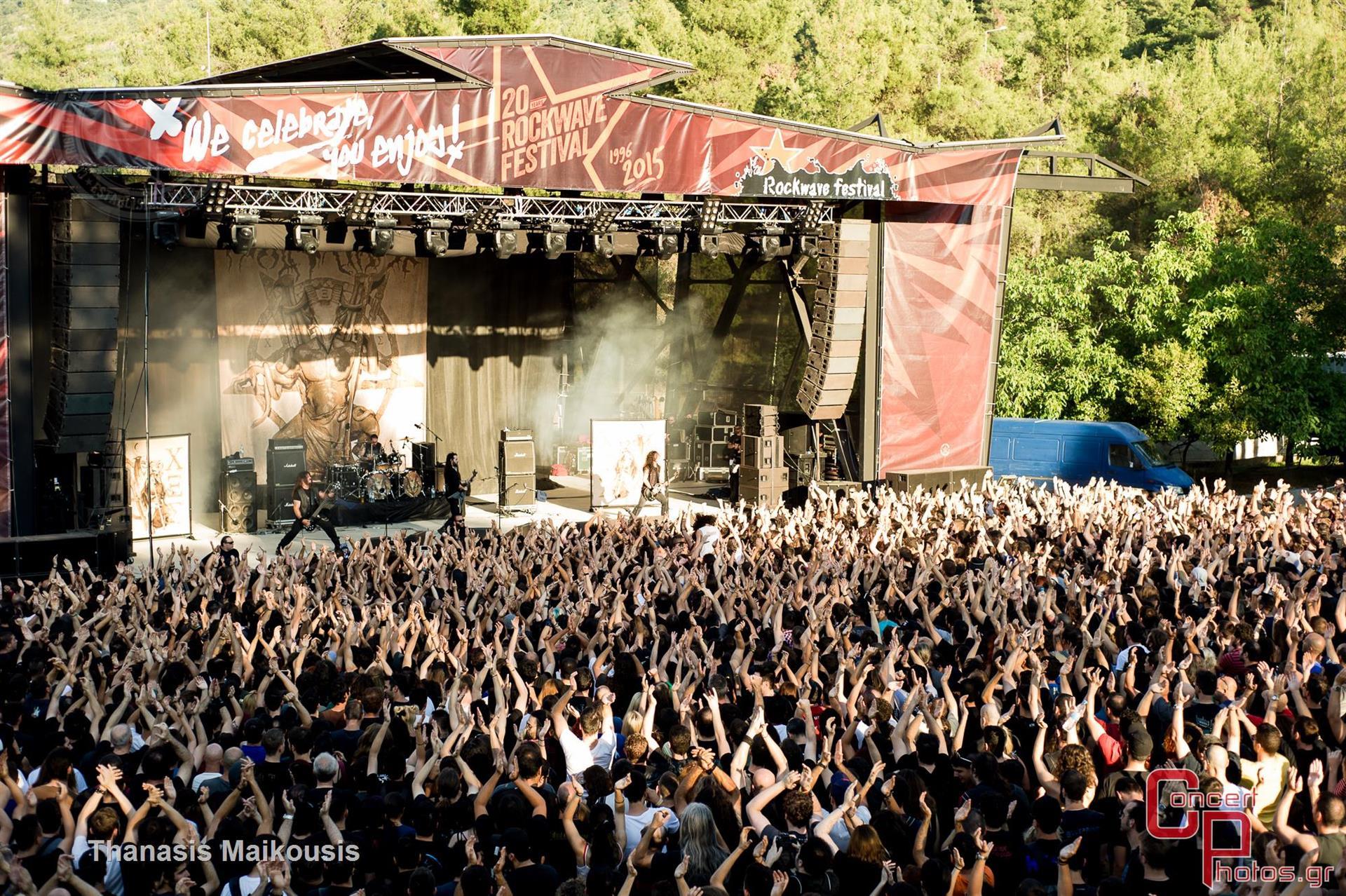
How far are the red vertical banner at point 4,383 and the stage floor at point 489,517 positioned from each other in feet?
8.22

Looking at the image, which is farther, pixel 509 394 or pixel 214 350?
pixel 509 394

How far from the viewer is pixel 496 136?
18359mm

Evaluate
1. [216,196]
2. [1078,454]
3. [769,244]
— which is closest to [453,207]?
[216,196]

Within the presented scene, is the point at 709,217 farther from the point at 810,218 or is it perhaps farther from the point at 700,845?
the point at 700,845

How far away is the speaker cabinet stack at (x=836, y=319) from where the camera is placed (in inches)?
850

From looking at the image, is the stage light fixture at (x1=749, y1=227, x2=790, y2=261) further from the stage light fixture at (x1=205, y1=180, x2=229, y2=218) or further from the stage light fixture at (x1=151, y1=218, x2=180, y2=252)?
the stage light fixture at (x1=151, y1=218, x2=180, y2=252)

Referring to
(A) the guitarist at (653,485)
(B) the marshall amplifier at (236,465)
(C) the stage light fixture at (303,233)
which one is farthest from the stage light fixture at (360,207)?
(A) the guitarist at (653,485)

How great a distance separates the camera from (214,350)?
21500 mm

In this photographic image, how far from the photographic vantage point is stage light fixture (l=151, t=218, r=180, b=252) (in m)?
16.7

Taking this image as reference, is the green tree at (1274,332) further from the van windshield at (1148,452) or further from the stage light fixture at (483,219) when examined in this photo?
the stage light fixture at (483,219)

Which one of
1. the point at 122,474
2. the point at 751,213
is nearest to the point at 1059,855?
the point at 122,474

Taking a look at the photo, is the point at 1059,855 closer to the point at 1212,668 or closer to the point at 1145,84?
the point at 1212,668

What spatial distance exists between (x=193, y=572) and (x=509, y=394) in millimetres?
13370

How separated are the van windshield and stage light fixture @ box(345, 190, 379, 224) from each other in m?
15.7
